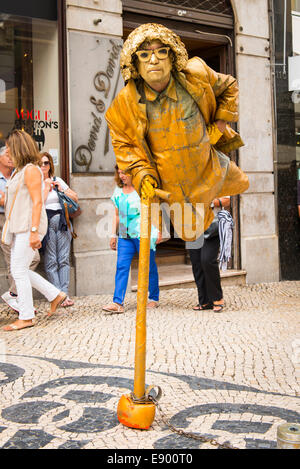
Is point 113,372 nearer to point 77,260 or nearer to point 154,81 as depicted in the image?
point 154,81

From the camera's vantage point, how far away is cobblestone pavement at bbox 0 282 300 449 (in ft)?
12.0

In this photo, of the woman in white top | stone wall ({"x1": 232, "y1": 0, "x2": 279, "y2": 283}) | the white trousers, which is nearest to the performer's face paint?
the white trousers

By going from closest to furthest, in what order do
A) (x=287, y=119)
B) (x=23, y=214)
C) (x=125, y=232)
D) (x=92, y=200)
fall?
1. (x=23, y=214)
2. (x=125, y=232)
3. (x=92, y=200)
4. (x=287, y=119)

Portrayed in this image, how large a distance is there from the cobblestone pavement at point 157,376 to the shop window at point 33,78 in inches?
102

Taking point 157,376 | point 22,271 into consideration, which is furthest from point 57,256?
point 157,376

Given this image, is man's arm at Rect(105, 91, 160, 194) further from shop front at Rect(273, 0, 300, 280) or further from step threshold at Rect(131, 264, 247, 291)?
shop front at Rect(273, 0, 300, 280)

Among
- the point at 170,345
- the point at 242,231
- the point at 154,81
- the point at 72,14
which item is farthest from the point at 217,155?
the point at 242,231

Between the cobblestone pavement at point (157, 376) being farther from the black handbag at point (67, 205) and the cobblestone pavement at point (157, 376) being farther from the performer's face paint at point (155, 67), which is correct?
the performer's face paint at point (155, 67)

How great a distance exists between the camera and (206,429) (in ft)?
12.1

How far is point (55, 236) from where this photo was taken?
315 inches

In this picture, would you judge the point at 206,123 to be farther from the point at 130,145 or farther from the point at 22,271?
the point at 22,271

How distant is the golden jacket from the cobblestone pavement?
47.3 inches

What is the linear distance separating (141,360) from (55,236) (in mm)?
4478

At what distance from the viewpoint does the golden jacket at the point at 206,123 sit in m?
3.56
